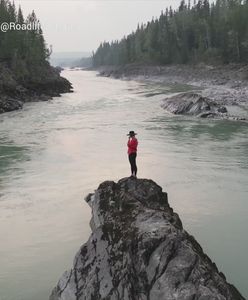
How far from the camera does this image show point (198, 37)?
132125mm

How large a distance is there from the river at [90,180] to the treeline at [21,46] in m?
39.5

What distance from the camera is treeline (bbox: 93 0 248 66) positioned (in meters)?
112

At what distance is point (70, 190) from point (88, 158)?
7.44 meters

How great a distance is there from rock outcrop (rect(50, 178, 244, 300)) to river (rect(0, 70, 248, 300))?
260 centimetres

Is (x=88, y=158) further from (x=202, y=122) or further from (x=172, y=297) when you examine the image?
(x=172, y=297)

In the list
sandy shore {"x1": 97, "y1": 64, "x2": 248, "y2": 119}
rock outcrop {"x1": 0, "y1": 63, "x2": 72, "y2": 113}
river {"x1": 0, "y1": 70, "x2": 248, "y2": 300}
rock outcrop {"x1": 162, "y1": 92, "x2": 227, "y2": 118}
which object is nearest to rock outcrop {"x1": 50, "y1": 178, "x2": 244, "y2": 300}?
river {"x1": 0, "y1": 70, "x2": 248, "y2": 300}

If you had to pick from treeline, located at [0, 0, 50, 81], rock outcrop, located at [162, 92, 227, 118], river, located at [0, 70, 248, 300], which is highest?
treeline, located at [0, 0, 50, 81]

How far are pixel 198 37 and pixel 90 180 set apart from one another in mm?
115044

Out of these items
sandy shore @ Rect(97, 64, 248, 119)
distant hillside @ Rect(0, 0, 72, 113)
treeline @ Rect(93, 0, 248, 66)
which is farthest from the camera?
treeline @ Rect(93, 0, 248, 66)

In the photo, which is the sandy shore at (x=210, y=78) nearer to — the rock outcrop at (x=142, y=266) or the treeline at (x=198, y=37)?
the treeline at (x=198, y=37)

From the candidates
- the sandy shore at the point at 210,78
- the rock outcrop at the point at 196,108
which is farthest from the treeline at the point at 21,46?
the rock outcrop at the point at 196,108

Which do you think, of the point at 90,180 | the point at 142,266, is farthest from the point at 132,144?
the point at 142,266

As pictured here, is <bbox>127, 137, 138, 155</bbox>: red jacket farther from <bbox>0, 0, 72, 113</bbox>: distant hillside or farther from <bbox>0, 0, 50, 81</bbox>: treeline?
<bbox>0, 0, 50, 81</bbox>: treeline

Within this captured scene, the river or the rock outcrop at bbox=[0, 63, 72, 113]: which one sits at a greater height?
the rock outcrop at bbox=[0, 63, 72, 113]
